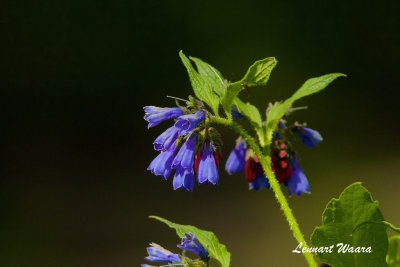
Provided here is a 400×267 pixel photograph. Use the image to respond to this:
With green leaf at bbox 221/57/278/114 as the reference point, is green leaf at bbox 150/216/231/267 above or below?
below

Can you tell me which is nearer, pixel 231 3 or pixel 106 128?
pixel 231 3

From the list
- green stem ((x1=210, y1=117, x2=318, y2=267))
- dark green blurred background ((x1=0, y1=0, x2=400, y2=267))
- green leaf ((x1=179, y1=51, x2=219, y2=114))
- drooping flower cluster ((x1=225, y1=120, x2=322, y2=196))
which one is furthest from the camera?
dark green blurred background ((x1=0, y1=0, x2=400, y2=267))

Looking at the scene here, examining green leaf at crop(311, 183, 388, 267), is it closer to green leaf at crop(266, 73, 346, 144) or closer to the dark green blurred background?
green leaf at crop(266, 73, 346, 144)

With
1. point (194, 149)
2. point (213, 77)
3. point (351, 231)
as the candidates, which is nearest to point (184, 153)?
point (194, 149)

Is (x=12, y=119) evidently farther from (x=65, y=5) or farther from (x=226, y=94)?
(x=226, y=94)

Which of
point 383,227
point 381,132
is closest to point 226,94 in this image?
point 383,227

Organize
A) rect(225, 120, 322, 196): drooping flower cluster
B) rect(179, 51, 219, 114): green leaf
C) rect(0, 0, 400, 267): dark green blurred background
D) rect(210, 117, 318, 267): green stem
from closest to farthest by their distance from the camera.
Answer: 1. rect(210, 117, 318, 267): green stem
2. rect(179, 51, 219, 114): green leaf
3. rect(225, 120, 322, 196): drooping flower cluster
4. rect(0, 0, 400, 267): dark green blurred background

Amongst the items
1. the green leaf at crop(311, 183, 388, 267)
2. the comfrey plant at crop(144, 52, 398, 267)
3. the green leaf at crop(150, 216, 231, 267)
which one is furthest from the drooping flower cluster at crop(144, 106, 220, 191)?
the green leaf at crop(311, 183, 388, 267)

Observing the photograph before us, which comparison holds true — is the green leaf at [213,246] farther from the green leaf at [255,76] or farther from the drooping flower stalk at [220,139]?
the green leaf at [255,76]

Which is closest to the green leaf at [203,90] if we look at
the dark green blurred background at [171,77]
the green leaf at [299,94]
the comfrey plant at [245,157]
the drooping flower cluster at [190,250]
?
the comfrey plant at [245,157]
